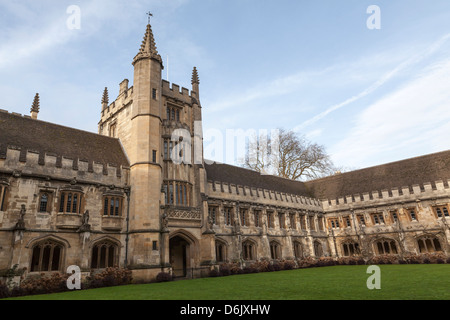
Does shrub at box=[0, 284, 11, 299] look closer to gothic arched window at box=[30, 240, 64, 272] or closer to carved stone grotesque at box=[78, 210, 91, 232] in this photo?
gothic arched window at box=[30, 240, 64, 272]

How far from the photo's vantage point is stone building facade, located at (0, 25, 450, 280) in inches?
603

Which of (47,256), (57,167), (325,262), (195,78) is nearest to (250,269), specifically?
(325,262)

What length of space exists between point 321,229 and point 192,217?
65.7 feet

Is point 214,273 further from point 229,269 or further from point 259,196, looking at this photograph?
point 259,196

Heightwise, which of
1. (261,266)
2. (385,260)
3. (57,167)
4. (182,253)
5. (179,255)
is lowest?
(385,260)

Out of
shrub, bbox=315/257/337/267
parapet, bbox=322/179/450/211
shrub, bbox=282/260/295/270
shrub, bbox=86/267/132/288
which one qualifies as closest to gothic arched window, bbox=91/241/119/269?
shrub, bbox=86/267/132/288

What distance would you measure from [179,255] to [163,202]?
519 centimetres

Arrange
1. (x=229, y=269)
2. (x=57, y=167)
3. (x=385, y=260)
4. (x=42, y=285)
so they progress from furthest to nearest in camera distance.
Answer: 1. (x=385, y=260)
2. (x=229, y=269)
3. (x=57, y=167)
4. (x=42, y=285)

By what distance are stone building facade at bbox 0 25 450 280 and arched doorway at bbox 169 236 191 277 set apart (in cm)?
8

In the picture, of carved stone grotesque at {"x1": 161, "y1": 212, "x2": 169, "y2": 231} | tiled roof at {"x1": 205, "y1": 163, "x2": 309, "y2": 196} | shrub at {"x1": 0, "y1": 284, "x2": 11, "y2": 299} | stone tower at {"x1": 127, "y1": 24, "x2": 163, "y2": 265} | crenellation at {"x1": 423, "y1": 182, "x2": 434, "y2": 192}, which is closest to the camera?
shrub at {"x1": 0, "y1": 284, "x2": 11, "y2": 299}

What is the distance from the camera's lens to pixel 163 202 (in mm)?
18969

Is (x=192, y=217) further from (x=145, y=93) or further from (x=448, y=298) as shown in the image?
(x=448, y=298)

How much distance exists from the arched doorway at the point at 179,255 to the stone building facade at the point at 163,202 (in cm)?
8
